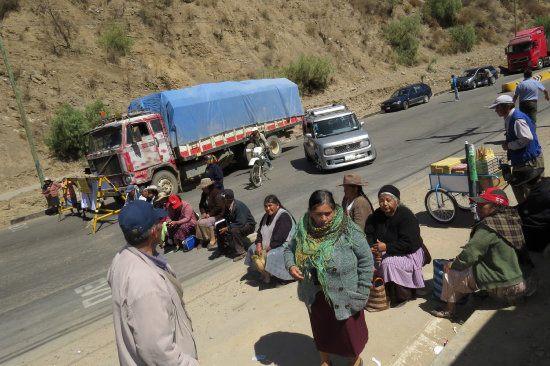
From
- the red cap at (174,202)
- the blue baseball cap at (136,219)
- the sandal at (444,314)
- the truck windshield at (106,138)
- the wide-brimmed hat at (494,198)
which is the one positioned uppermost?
the truck windshield at (106,138)

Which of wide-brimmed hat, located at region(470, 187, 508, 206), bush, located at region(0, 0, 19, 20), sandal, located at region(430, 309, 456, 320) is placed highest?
bush, located at region(0, 0, 19, 20)

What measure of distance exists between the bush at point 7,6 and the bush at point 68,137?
14602 millimetres

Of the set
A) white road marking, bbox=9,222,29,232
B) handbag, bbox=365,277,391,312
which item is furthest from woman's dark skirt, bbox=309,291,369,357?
white road marking, bbox=9,222,29,232

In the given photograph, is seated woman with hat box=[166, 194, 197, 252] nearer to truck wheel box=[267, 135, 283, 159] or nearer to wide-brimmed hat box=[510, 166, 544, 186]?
wide-brimmed hat box=[510, 166, 544, 186]

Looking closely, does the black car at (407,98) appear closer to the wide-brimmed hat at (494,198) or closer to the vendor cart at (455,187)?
the vendor cart at (455,187)

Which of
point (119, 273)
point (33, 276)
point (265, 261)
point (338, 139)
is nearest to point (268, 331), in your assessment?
point (265, 261)

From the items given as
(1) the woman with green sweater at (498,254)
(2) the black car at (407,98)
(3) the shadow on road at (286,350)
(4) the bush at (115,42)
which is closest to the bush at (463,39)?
(2) the black car at (407,98)

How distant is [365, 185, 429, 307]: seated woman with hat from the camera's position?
457cm

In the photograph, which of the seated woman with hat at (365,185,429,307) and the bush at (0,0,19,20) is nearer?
the seated woman with hat at (365,185,429,307)

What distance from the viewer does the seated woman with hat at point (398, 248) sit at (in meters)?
4.57

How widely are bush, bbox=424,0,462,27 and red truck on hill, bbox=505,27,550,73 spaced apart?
17.6 meters

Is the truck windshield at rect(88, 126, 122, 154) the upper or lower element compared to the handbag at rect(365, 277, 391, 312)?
upper

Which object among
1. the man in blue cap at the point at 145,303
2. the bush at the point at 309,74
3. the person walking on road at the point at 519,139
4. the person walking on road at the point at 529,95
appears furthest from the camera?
the bush at the point at 309,74

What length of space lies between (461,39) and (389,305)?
4903cm
